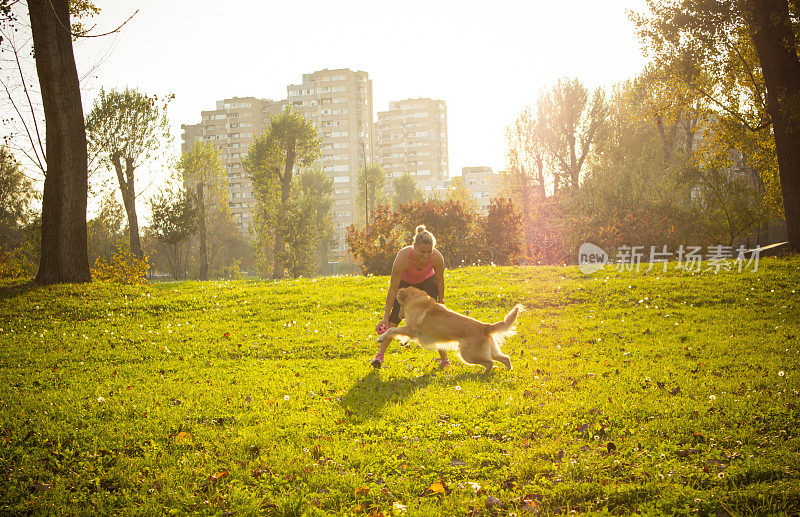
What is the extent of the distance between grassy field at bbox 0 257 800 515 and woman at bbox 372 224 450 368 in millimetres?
784

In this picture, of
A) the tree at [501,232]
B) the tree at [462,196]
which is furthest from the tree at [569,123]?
the tree at [501,232]

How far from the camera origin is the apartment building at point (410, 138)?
147500mm

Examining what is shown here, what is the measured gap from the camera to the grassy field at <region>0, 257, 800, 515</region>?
3.99 metres

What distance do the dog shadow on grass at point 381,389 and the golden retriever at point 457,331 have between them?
1.25 feet

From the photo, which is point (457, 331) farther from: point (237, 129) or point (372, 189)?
point (237, 129)

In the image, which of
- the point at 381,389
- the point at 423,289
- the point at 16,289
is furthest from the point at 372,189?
the point at 381,389

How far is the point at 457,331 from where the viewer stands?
7.27m

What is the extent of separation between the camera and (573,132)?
44.8 meters

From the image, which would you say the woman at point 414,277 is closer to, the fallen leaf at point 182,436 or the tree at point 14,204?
the fallen leaf at point 182,436

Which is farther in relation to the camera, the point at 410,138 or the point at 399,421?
the point at 410,138

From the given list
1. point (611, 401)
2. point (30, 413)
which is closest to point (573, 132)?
point (611, 401)

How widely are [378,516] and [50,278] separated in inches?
645

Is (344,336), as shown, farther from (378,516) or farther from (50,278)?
(50,278)

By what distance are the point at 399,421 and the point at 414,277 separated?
2.95 m
